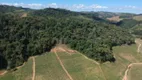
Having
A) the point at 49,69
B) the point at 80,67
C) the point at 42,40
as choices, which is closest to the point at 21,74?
the point at 49,69

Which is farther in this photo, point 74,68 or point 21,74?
point 74,68

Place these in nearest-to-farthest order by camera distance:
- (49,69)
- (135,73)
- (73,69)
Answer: (49,69) → (73,69) → (135,73)

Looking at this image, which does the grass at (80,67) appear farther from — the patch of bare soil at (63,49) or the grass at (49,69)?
the grass at (49,69)

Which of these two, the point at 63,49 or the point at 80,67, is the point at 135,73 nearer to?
the point at 80,67

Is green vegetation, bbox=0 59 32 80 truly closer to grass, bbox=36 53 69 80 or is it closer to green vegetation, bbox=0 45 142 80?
green vegetation, bbox=0 45 142 80

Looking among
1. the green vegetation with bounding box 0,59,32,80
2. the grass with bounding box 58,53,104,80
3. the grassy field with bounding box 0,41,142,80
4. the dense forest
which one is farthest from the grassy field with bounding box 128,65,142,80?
the green vegetation with bounding box 0,59,32,80

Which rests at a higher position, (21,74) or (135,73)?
(135,73)

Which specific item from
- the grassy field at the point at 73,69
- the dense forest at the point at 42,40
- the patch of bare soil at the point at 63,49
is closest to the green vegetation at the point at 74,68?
the grassy field at the point at 73,69

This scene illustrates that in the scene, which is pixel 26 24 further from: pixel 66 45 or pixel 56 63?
pixel 56 63
